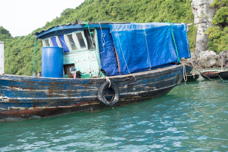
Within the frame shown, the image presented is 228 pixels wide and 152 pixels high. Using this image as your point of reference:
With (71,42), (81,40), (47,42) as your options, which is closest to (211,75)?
(81,40)

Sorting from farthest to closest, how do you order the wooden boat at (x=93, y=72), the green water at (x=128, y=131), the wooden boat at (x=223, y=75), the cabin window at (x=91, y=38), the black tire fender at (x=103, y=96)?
the wooden boat at (x=223, y=75), the cabin window at (x=91, y=38), the black tire fender at (x=103, y=96), the wooden boat at (x=93, y=72), the green water at (x=128, y=131)

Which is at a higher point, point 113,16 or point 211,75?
point 113,16

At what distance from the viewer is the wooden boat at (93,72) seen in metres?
8.69

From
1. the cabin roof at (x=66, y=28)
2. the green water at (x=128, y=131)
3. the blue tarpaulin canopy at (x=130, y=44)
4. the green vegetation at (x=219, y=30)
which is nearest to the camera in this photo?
the green water at (x=128, y=131)

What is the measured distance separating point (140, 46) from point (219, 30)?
21962 millimetres

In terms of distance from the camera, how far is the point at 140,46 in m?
11.7

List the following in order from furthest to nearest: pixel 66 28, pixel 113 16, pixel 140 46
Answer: pixel 113 16
pixel 140 46
pixel 66 28

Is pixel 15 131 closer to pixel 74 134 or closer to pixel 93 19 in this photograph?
pixel 74 134

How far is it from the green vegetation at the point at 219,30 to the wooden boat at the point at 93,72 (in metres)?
18.5

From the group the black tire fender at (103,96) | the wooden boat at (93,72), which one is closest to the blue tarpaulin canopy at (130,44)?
the wooden boat at (93,72)

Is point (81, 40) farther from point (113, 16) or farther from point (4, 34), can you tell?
point (4, 34)

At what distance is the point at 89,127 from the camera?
7.84m

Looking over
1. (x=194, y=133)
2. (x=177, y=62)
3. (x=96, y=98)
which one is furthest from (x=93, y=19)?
(x=194, y=133)

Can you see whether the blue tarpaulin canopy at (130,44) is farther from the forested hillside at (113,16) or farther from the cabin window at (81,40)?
the forested hillside at (113,16)
